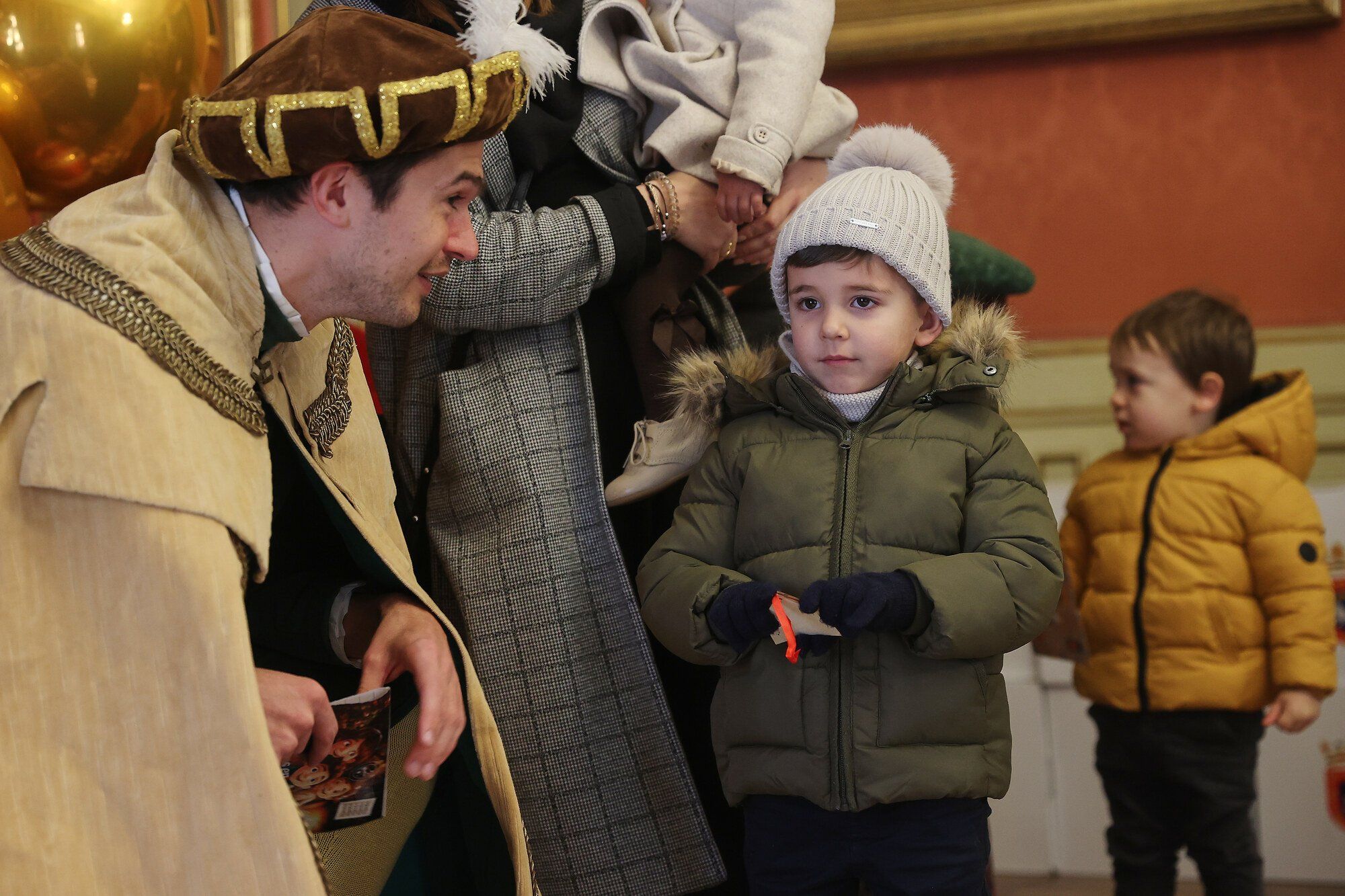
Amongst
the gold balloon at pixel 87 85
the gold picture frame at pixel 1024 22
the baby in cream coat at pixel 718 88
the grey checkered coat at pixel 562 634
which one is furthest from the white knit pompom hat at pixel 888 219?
the gold picture frame at pixel 1024 22

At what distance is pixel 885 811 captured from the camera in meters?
1.64

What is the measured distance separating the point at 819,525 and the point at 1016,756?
188 cm

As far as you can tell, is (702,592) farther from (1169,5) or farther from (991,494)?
(1169,5)

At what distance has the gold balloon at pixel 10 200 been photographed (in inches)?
69.7

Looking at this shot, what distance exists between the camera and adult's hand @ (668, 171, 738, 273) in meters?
1.91

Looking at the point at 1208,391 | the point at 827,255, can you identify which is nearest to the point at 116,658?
the point at 827,255

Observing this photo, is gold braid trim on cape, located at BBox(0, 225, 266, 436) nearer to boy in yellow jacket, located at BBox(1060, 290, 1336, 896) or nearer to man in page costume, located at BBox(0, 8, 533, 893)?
man in page costume, located at BBox(0, 8, 533, 893)

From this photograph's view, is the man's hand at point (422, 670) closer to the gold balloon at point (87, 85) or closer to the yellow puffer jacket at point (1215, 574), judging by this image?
the gold balloon at point (87, 85)

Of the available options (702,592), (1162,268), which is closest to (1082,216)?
(1162,268)

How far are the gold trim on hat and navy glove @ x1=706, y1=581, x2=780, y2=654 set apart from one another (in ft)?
2.01

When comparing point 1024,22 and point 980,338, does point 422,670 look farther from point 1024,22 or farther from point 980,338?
point 1024,22

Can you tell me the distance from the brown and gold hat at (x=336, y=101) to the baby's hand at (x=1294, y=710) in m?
1.80

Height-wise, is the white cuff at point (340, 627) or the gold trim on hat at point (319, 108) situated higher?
the gold trim on hat at point (319, 108)

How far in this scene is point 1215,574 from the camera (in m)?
2.51
